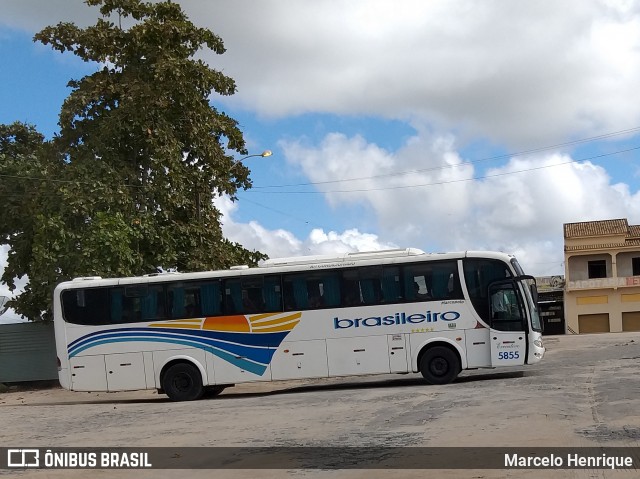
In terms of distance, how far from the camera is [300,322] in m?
20.5

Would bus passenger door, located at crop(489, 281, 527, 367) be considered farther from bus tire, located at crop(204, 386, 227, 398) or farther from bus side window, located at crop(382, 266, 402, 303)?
bus tire, located at crop(204, 386, 227, 398)

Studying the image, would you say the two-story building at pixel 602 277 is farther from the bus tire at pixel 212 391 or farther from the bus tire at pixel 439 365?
the bus tire at pixel 212 391

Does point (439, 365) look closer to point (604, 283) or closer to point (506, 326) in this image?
point (506, 326)

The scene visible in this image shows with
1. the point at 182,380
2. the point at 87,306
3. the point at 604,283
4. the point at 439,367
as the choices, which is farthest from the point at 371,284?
the point at 604,283

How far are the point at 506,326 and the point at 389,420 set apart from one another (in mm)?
7438

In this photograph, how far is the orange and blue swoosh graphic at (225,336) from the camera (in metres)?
20.6

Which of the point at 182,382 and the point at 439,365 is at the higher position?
the point at 439,365

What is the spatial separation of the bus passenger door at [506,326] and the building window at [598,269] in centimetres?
4593

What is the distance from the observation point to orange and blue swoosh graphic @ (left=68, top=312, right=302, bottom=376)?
20.6 meters

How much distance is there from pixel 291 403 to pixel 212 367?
414cm

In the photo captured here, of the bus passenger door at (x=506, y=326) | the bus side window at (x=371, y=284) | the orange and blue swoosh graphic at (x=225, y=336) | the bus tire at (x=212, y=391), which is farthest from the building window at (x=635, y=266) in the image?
the orange and blue swoosh graphic at (x=225, y=336)

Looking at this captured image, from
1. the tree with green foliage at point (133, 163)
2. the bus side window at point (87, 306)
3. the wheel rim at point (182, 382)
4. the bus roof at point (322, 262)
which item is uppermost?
the tree with green foliage at point (133, 163)

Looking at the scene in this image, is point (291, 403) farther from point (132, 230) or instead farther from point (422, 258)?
point (132, 230)

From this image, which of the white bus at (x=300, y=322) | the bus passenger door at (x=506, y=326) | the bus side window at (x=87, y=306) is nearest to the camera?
the bus passenger door at (x=506, y=326)
